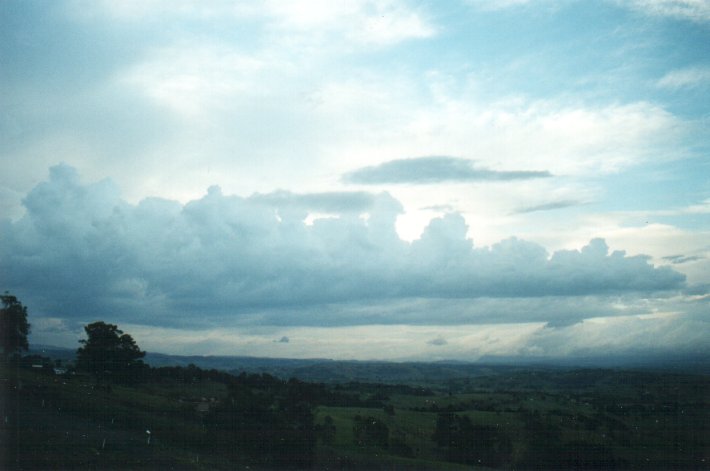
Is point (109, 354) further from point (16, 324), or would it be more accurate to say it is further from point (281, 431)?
point (281, 431)

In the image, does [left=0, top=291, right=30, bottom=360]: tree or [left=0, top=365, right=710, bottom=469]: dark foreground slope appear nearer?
[left=0, top=365, right=710, bottom=469]: dark foreground slope

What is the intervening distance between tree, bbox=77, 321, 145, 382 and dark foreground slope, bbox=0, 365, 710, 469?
6.80 ft

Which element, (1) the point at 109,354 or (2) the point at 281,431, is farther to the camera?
(1) the point at 109,354

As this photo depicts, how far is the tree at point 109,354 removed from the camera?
4994 cm

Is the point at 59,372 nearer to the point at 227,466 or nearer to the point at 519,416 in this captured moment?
the point at 227,466

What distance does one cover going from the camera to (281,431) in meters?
32.6

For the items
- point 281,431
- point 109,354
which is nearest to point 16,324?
point 109,354

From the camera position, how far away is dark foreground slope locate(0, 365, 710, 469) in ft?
76.3

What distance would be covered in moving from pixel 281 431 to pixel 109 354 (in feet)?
87.5

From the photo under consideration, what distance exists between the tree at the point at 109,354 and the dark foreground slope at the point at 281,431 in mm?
2072

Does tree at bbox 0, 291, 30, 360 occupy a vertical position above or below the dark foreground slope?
above

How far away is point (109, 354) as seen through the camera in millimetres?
50938

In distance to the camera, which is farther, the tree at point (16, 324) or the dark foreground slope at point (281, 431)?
the tree at point (16, 324)

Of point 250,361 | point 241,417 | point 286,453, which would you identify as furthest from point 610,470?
point 250,361
